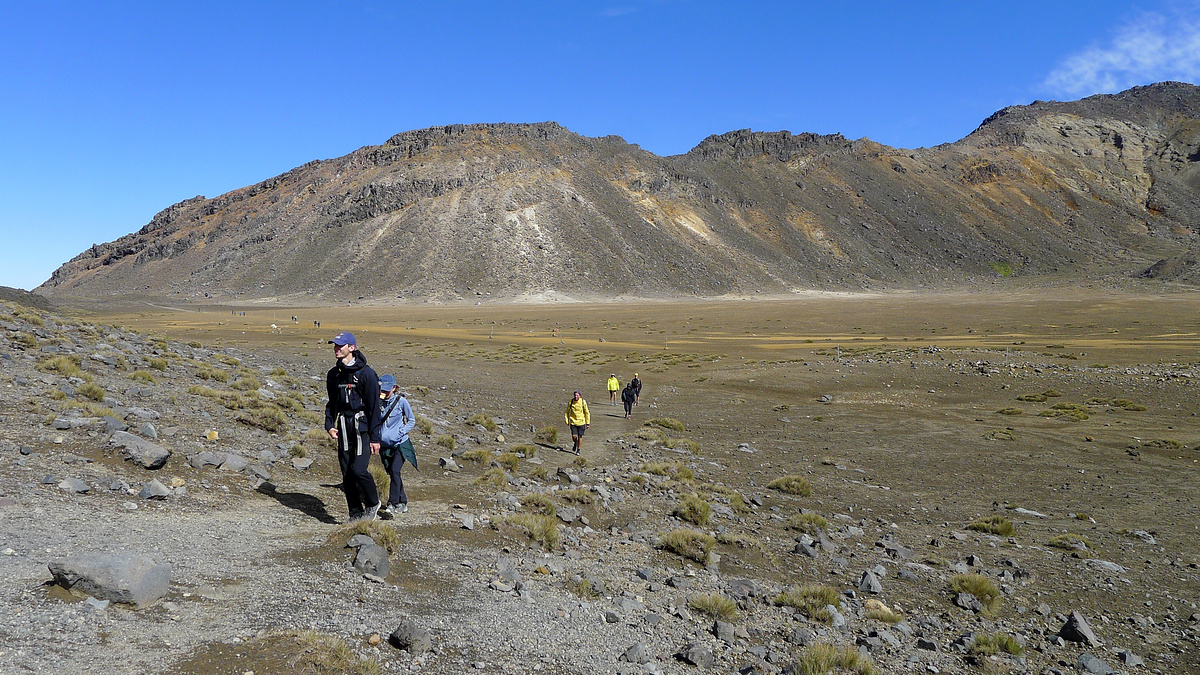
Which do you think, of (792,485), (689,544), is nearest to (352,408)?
(689,544)

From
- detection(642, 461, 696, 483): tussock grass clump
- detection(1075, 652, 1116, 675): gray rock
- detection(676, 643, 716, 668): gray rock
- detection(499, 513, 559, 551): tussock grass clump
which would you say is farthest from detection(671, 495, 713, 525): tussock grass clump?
detection(1075, 652, 1116, 675): gray rock

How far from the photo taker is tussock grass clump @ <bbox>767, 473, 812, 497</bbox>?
40.9 ft

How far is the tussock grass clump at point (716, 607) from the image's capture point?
21.1ft

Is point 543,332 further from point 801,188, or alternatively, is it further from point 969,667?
→ point 801,188

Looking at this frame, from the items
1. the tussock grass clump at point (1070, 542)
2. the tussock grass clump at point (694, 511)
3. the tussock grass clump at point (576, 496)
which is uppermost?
the tussock grass clump at point (576, 496)

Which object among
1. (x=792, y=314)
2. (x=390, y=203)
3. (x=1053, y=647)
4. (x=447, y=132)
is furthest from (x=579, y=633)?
(x=447, y=132)

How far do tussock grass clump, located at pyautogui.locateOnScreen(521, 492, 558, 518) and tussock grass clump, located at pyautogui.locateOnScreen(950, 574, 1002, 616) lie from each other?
17.2ft

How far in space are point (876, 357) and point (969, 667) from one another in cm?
3012

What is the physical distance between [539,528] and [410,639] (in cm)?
310

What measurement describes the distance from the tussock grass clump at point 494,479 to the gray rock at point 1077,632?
7.42 metres

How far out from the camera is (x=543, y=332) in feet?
199

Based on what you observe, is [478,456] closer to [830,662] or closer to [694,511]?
[694,511]

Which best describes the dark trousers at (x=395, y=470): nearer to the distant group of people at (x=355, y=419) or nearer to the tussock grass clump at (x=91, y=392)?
the distant group of people at (x=355, y=419)

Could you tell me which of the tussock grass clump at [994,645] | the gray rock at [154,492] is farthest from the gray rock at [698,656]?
the gray rock at [154,492]
